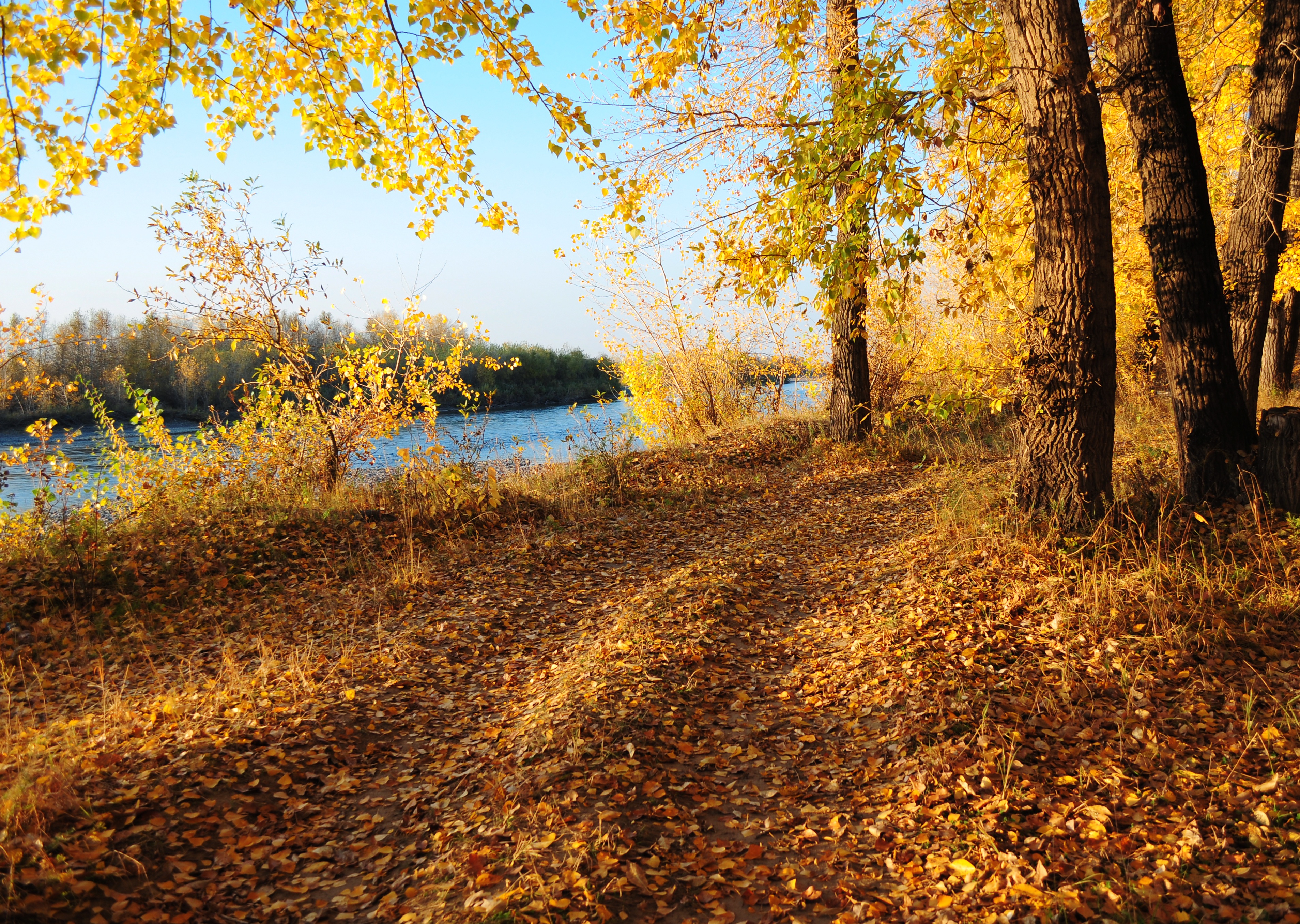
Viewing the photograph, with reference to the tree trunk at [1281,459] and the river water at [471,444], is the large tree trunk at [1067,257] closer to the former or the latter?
the tree trunk at [1281,459]

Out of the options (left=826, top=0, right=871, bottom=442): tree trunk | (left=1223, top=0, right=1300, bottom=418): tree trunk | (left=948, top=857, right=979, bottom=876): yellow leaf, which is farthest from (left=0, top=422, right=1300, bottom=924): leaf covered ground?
(left=826, top=0, right=871, bottom=442): tree trunk

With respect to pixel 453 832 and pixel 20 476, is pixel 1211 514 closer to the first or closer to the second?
pixel 453 832

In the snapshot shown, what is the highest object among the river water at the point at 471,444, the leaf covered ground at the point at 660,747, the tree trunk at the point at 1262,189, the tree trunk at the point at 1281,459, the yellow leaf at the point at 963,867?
the tree trunk at the point at 1262,189

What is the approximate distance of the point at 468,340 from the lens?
933 centimetres

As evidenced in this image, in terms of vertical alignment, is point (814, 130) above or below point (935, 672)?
above

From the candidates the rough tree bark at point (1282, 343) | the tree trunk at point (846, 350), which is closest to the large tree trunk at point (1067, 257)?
the tree trunk at point (846, 350)

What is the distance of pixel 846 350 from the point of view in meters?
10.6

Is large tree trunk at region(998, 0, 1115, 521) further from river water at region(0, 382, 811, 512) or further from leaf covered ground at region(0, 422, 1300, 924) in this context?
river water at region(0, 382, 811, 512)

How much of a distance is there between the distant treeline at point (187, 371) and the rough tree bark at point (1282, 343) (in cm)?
1199

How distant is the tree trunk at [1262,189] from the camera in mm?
6301

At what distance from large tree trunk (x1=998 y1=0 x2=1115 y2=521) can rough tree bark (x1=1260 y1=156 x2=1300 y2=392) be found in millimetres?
9334

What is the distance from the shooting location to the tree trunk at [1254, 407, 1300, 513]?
203 inches

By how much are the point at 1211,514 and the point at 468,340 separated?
27.0 ft

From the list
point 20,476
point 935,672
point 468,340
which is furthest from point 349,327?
point 20,476
